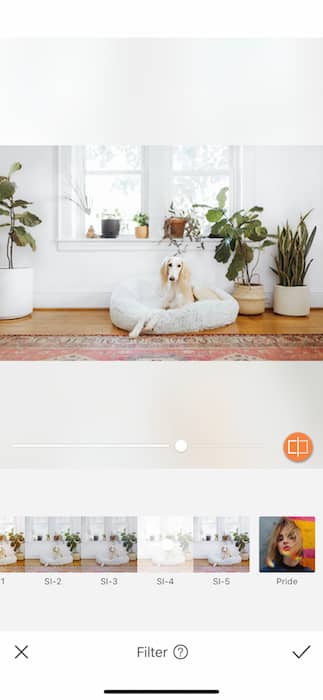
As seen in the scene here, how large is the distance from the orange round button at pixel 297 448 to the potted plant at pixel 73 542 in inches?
10.1

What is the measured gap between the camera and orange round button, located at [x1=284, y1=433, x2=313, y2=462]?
654 mm

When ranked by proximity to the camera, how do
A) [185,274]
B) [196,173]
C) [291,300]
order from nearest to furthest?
1. [291,300]
2. [185,274]
3. [196,173]

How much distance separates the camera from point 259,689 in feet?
2.11

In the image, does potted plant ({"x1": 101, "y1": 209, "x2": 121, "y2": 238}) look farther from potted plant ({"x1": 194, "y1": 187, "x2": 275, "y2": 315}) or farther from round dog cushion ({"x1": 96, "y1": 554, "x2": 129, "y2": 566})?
round dog cushion ({"x1": 96, "y1": 554, "x2": 129, "y2": 566})

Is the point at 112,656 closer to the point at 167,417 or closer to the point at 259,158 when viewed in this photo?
the point at 167,417

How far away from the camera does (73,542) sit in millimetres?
638

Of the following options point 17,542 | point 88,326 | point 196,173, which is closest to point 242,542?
point 17,542

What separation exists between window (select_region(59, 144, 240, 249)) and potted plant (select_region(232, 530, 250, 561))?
230 centimetres

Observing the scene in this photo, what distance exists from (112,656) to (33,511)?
19 cm

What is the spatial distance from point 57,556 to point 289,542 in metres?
0.27

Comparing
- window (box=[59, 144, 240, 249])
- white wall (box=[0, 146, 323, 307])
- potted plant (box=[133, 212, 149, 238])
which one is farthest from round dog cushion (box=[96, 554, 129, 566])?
potted plant (box=[133, 212, 149, 238])

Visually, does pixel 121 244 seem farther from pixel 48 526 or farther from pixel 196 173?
pixel 48 526

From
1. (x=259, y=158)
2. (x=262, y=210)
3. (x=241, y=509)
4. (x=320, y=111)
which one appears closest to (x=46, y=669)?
(x=241, y=509)

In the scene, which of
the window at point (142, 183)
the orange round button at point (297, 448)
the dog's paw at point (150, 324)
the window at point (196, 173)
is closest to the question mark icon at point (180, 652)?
the orange round button at point (297, 448)
